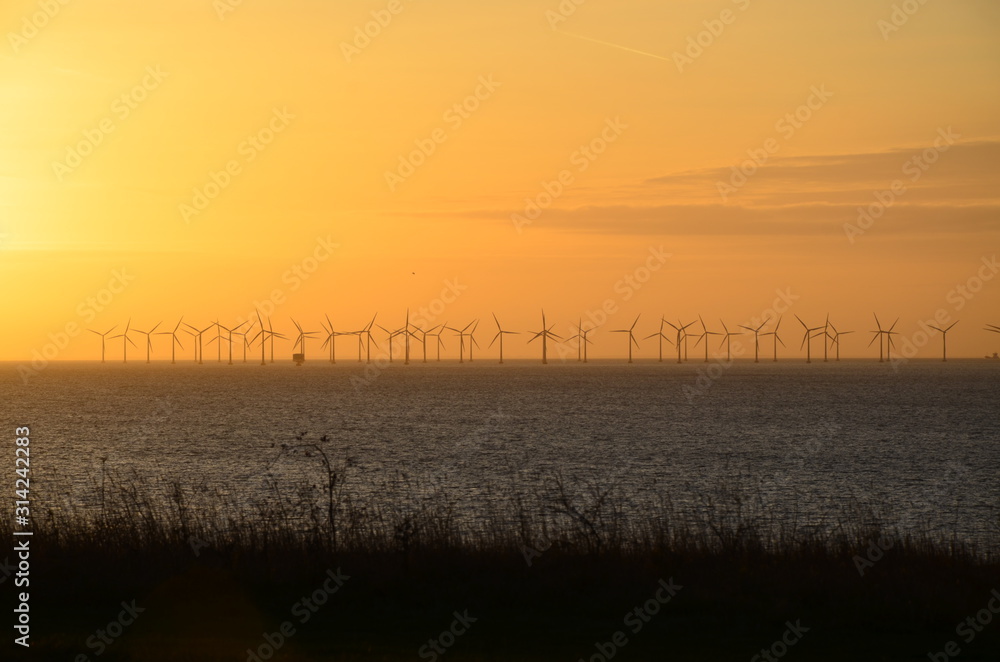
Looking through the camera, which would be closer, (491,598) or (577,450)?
(491,598)

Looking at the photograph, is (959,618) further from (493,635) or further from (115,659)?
(115,659)

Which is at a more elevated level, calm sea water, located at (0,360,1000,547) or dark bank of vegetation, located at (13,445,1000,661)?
dark bank of vegetation, located at (13,445,1000,661)

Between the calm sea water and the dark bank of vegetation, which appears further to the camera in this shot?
the calm sea water

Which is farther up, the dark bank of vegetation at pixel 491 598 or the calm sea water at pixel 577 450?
the dark bank of vegetation at pixel 491 598

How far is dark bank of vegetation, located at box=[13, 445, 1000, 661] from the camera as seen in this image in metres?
15.0

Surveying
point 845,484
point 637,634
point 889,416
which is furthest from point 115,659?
point 889,416

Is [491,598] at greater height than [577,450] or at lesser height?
greater

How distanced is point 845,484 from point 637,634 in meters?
39.8

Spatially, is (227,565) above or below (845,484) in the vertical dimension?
above

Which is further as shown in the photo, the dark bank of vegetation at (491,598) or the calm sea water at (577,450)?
the calm sea water at (577,450)

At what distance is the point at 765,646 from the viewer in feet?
49.9

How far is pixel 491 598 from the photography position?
17453 millimetres

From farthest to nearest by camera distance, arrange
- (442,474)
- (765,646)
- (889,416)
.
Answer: (889,416), (442,474), (765,646)

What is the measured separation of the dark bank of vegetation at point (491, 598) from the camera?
15.0 m
